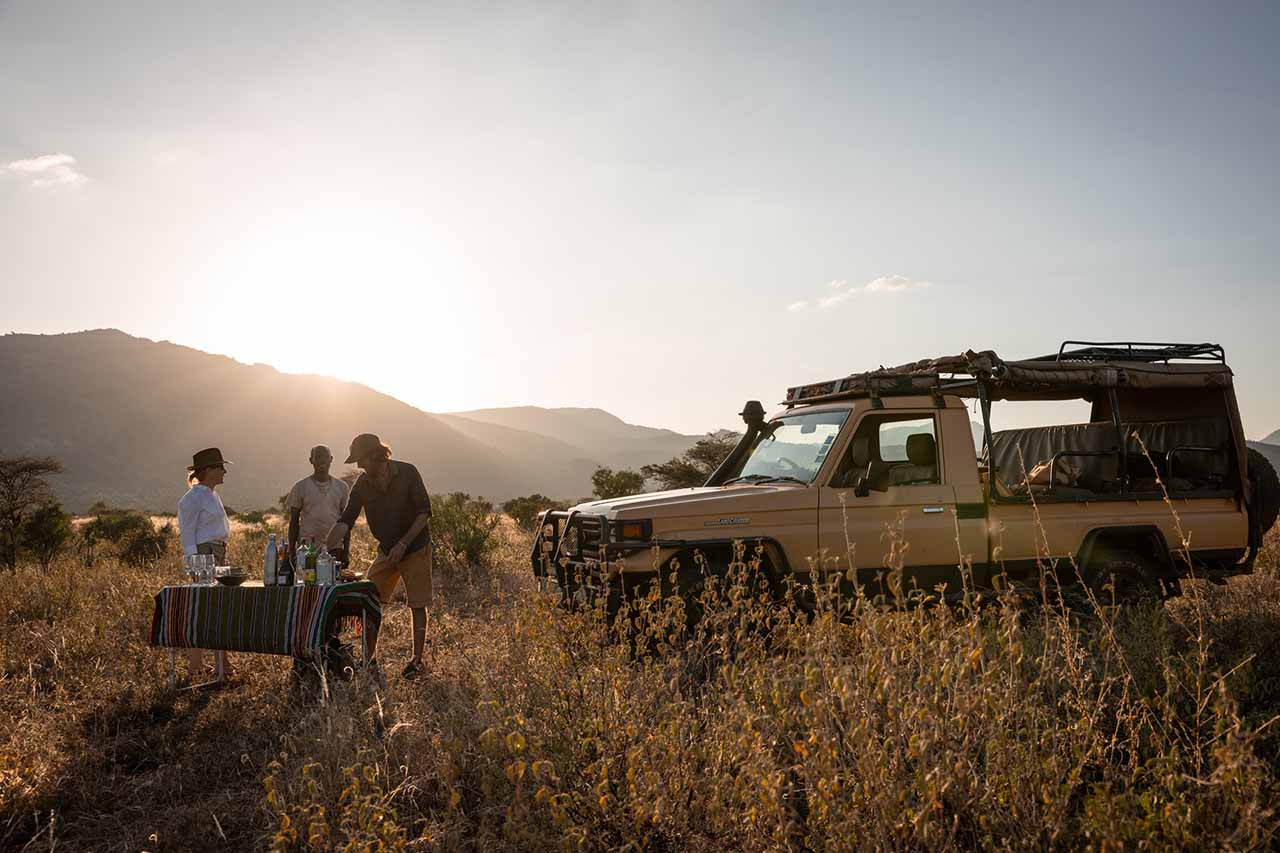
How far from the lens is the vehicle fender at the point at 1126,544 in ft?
22.3

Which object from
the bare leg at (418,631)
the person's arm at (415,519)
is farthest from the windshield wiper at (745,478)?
the bare leg at (418,631)

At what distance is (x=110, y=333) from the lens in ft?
375

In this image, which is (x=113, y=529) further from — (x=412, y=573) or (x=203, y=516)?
(x=412, y=573)

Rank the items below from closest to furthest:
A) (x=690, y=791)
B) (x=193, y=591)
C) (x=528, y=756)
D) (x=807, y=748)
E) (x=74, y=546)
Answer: (x=807, y=748) < (x=690, y=791) < (x=528, y=756) < (x=193, y=591) < (x=74, y=546)

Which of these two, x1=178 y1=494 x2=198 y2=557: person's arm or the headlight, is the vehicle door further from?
x1=178 y1=494 x2=198 y2=557: person's arm

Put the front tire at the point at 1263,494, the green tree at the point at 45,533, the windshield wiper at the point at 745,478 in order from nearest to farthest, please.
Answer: the windshield wiper at the point at 745,478 → the front tire at the point at 1263,494 → the green tree at the point at 45,533

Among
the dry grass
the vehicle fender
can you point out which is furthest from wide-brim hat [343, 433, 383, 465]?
the vehicle fender

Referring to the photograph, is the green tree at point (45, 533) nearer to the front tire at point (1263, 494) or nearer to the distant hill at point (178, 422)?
the front tire at point (1263, 494)

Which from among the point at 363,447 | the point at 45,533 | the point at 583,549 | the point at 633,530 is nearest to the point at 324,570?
the point at 363,447

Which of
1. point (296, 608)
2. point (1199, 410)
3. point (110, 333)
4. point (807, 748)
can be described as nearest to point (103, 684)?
point (296, 608)

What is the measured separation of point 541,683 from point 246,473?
92.5 m

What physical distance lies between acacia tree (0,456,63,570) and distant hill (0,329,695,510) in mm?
60400

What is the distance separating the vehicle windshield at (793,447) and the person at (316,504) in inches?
144

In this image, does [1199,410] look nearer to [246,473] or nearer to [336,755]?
[336,755]
